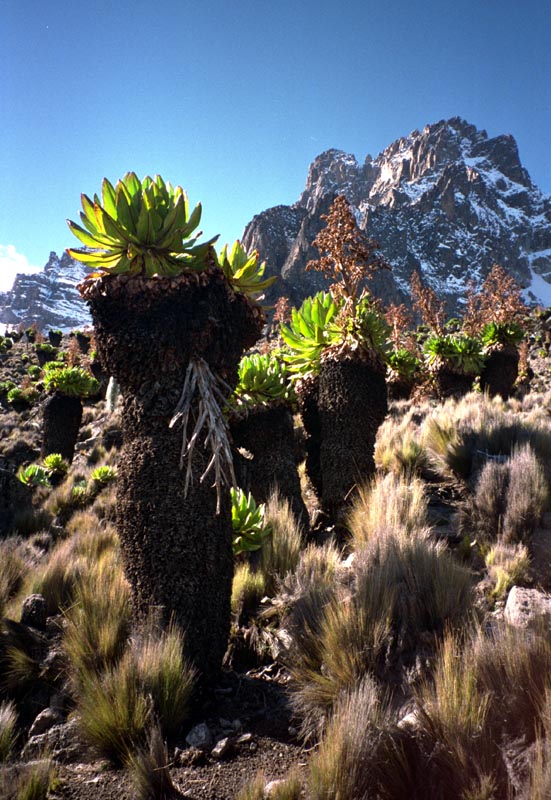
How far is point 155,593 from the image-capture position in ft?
9.18

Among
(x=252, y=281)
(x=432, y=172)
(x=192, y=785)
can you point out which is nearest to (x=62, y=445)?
(x=252, y=281)

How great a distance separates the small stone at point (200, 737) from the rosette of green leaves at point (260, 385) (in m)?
3.24

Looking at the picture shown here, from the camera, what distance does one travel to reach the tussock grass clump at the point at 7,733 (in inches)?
87.3

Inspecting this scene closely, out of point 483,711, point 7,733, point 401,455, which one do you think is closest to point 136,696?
point 7,733

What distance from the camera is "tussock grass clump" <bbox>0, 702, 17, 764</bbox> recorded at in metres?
2.22

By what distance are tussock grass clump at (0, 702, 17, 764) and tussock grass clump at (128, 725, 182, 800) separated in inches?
26.8

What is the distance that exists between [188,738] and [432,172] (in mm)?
176950

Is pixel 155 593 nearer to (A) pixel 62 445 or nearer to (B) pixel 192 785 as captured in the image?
(B) pixel 192 785

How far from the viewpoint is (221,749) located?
2203 mm

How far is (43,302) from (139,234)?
6836 inches

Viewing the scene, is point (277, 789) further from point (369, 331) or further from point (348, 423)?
point (369, 331)

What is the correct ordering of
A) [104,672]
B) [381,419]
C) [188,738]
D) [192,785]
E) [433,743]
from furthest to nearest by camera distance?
[381,419] < [104,672] < [188,738] < [192,785] < [433,743]

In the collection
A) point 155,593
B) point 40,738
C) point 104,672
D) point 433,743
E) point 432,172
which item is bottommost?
point 40,738

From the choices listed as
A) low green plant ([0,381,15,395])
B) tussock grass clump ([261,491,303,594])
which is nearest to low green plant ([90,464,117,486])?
tussock grass clump ([261,491,303,594])
